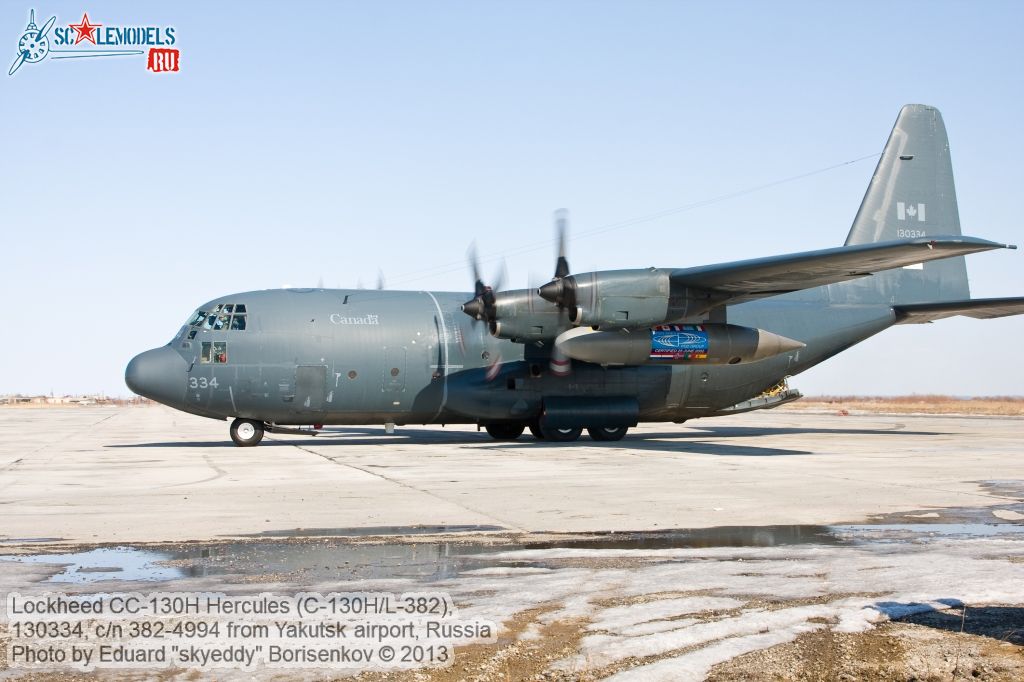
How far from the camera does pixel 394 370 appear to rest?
83.0 ft

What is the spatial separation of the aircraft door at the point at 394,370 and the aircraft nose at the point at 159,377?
4993 millimetres

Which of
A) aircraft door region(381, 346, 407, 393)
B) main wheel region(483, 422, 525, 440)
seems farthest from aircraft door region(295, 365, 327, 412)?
main wheel region(483, 422, 525, 440)

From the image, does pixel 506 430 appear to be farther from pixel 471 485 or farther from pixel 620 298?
pixel 471 485

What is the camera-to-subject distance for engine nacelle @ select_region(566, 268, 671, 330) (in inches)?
911

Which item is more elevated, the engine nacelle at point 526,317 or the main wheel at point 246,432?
the engine nacelle at point 526,317

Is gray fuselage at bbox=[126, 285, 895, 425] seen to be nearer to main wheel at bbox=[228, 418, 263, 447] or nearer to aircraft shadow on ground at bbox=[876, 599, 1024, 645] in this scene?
main wheel at bbox=[228, 418, 263, 447]

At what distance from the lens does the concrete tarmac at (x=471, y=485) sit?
11477 mm

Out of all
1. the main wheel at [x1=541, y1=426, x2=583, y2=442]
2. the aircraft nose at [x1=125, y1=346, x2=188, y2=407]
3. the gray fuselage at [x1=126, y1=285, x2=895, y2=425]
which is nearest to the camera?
the aircraft nose at [x1=125, y1=346, x2=188, y2=407]

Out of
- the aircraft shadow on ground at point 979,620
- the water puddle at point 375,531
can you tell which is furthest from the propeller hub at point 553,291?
the aircraft shadow on ground at point 979,620

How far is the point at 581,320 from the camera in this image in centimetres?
2319

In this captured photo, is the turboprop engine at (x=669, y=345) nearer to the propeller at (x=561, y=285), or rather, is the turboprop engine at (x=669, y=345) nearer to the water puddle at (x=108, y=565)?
the propeller at (x=561, y=285)

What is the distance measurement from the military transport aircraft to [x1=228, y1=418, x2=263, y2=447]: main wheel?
4cm

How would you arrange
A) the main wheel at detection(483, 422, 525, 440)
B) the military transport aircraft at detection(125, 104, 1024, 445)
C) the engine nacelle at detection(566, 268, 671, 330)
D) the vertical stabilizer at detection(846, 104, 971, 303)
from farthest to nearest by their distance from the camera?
the vertical stabilizer at detection(846, 104, 971, 303), the main wheel at detection(483, 422, 525, 440), the military transport aircraft at detection(125, 104, 1024, 445), the engine nacelle at detection(566, 268, 671, 330)

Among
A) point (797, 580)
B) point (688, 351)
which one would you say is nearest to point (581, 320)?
point (688, 351)
